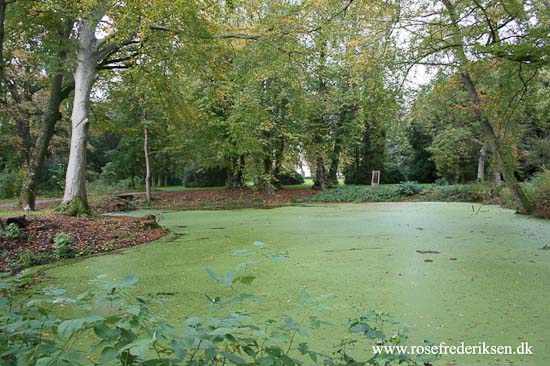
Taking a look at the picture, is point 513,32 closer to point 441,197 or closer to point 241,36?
point 241,36

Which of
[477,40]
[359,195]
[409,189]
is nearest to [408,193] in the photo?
[409,189]

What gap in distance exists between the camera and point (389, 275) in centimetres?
328

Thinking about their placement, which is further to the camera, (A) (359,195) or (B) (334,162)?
(B) (334,162)

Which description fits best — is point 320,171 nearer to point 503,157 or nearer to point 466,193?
point 466,193

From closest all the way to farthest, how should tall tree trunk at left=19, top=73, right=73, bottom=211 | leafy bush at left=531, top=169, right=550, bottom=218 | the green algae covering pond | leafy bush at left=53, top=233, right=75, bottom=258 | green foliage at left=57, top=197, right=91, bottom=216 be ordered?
the green algae covering pond, leafy bush at left=53, top=233, right=75, bottom=258, green foliage at left=57, top=197, right=91, bottom=216, leafy bush at left=531, top=169, right=550, bottom=218, tall tree trunk at left=19, top=73, right=73, bottom=211

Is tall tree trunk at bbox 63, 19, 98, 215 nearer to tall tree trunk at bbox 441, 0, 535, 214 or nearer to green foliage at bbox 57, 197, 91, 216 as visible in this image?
green foliage at bbox 57, 197, 91, 216

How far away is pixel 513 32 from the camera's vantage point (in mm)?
5160

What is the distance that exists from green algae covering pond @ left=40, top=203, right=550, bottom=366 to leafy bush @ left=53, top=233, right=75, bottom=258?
15.1 inches

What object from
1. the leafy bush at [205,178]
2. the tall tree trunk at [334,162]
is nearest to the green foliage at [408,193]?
the tall tree trunk at [334,162]

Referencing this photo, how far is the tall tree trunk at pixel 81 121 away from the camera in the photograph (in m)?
7.11

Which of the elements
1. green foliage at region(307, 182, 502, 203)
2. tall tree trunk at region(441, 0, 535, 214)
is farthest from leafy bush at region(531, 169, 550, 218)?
green foliage at region(307, 182, 502, 203)

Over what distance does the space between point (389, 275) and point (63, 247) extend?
3510mm

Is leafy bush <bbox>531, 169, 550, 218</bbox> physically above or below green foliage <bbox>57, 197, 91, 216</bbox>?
above

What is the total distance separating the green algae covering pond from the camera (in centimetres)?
213
